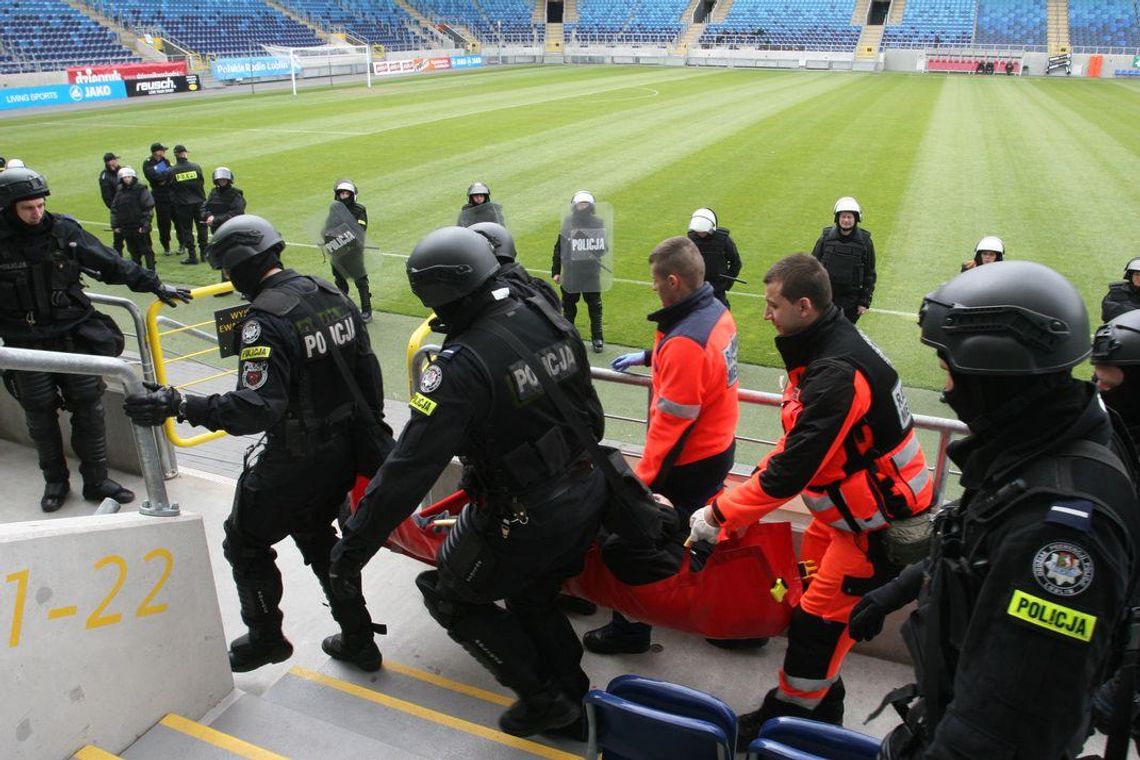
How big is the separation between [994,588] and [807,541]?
5.99 feet

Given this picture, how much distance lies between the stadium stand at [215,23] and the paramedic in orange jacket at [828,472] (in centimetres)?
4768

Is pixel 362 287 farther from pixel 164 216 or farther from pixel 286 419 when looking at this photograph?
pixel 286 419

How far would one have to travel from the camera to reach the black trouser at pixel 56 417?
16.4ft

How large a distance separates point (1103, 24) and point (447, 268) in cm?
6542

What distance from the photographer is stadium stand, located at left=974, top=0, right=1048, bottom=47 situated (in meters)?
53.0

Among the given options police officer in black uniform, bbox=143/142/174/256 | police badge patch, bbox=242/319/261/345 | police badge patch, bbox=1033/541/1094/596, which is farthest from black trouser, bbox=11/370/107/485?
police officer in black uniform, bbox=143/142/174/256

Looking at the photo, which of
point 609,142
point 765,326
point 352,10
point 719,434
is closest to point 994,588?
point 719,434

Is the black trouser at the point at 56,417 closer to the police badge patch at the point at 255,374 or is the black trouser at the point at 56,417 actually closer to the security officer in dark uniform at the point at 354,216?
the police badge patch at the point at 255,374

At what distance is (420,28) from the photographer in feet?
193

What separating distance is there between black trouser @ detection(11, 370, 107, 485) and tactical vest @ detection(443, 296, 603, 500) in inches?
131

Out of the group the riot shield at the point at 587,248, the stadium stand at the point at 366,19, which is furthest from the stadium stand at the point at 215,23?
the riot shield at the point at 587,248

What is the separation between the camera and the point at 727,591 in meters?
3.22

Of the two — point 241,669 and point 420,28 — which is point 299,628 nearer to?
point 241,669

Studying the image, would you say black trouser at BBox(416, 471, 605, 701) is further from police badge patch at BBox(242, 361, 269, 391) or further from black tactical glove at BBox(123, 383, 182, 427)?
black tactical glove at BBox(123, 383, 182, 427)
